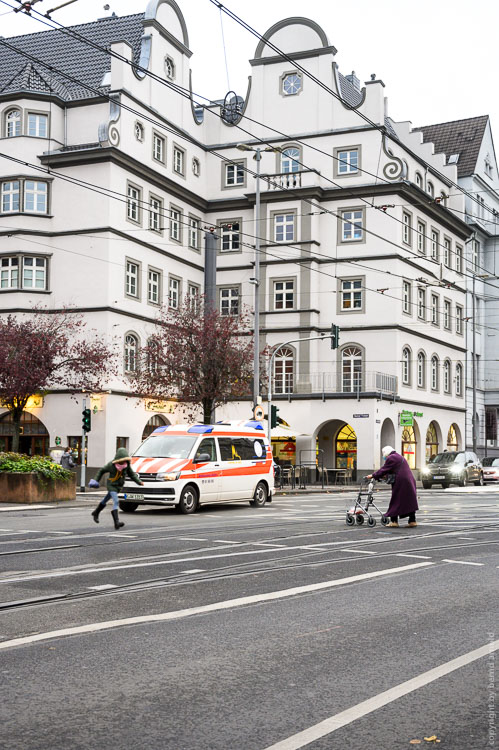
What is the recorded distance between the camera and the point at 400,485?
58.4ft

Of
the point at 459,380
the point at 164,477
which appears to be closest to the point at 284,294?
the point at 459,380

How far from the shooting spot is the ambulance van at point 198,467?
2259 centimetres

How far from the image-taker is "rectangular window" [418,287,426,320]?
53812 mm

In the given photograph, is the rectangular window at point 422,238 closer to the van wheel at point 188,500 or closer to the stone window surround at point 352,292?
the stone window surround at point 352,292

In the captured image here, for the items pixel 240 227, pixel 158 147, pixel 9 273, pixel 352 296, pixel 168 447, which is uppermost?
pixel 158 147

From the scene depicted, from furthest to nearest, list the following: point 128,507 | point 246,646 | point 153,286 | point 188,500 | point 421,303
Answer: point 421,303, point 153,286, point 128,507, point 188,500, point 246,646

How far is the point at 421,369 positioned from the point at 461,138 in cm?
2184

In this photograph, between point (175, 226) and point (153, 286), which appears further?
point (175, 226)

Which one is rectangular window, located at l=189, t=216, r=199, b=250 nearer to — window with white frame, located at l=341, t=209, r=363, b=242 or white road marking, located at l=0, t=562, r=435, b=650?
window with white frame, located at l=341, t=209, r=363, b=242

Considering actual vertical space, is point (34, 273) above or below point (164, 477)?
above

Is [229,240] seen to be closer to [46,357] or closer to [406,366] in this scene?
[406,366]

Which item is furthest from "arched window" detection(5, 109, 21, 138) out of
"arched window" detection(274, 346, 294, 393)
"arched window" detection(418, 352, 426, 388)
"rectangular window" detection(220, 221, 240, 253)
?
"arched window" detection(418, 352, 426, 388)

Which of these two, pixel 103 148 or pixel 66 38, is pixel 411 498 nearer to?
pixel 103 148

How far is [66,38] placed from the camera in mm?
49500
